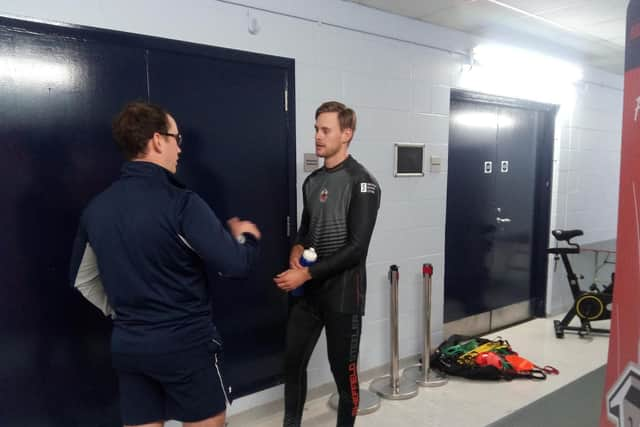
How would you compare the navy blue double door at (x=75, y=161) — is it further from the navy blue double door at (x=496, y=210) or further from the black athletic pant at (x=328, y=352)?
the navy blue double door at (x=496, y=210)

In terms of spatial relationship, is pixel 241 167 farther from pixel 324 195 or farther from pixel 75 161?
A: pixel 75 161

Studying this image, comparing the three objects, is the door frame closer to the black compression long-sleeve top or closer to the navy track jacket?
the black compression long-sleeve top

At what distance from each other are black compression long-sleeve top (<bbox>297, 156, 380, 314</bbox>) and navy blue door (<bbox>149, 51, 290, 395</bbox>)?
0.43 m

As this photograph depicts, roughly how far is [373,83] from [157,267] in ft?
6.60

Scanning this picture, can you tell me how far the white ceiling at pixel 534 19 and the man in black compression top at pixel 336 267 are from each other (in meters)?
1.19

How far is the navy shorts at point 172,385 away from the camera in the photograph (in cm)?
133

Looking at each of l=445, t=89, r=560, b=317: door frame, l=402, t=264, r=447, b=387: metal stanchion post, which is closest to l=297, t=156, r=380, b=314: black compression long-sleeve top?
l=402, t=264, r=447, b=387: metal stanchion post

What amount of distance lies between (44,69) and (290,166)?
125cm

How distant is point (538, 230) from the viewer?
421cm

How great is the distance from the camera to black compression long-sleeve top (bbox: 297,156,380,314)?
1.93 meters

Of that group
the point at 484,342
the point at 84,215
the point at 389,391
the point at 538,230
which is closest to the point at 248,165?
the point at 84,215

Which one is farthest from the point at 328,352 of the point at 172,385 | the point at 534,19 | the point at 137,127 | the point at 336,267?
the point at 534,19

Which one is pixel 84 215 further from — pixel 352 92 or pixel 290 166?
pixel 352 92

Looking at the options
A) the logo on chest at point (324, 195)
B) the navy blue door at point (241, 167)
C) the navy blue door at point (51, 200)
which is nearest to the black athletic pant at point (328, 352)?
the navy blue door at point (241, 167)
